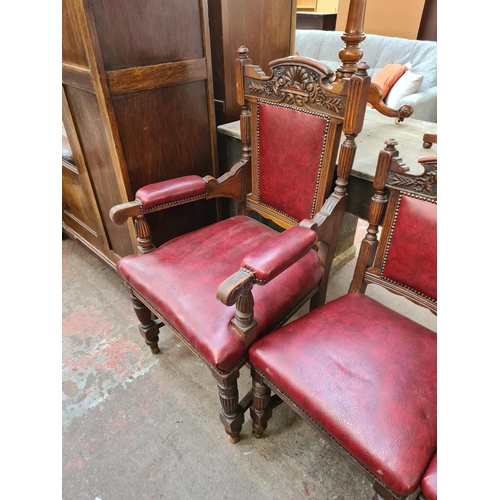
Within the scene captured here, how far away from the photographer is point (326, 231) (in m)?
1.28

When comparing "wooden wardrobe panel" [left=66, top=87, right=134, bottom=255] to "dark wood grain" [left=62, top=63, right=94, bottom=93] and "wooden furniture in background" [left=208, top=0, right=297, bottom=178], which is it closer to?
"dark wood grain" [left=62, top=63, right=94, bottom=93]

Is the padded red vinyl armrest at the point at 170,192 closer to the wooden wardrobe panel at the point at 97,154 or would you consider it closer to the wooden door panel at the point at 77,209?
the wooden wardrobe panel at the point at 97,154

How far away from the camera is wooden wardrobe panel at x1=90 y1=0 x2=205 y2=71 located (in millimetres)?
1199

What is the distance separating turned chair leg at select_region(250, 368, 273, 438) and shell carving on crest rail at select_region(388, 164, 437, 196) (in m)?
0.76

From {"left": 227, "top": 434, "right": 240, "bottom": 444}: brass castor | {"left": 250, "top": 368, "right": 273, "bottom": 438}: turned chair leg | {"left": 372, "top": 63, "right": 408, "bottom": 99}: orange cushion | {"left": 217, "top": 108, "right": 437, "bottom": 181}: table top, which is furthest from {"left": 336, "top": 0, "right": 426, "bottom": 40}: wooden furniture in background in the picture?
{"left": 227, "top": 434, "right": 240, "bottom": 444}: brass castor

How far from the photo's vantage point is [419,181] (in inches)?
40.6

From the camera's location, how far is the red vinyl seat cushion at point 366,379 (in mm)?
821

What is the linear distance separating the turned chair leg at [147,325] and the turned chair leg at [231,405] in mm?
534

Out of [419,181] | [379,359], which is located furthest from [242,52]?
[379,359]

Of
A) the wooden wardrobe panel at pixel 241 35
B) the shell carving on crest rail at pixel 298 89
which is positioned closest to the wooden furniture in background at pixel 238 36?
the wooden wardrobe panel at pixel 241 35

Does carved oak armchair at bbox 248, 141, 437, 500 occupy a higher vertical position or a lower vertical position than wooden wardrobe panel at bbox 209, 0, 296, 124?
lower
